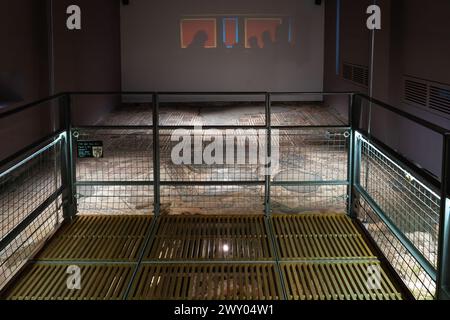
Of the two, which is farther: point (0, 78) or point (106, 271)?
point (0, 78)

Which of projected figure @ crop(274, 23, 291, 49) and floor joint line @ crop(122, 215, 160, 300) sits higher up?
projected figure @ crop(274, 23, 291, 49)

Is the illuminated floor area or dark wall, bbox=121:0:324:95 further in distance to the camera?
dark wall, bbox=121:0:324:95

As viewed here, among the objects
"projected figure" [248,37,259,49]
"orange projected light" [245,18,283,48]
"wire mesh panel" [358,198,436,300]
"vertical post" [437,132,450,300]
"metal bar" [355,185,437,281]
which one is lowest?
"wire mesh panel" [358,198,436,300]

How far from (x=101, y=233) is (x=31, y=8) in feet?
11.8

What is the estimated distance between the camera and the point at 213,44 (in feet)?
39.5

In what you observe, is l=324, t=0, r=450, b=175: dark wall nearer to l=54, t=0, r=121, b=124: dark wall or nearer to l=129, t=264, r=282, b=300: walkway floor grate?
l=129, t=264, r=282, b=300: walkway floor grate

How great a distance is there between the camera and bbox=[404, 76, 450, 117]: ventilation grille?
5.65 meters

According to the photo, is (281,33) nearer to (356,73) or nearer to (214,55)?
(214,55)

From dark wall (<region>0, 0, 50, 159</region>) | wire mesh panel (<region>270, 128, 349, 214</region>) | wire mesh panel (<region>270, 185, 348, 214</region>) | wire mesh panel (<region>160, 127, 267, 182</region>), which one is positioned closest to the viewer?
wire mesh panel (<region>270, 128, 349, 214</region>)

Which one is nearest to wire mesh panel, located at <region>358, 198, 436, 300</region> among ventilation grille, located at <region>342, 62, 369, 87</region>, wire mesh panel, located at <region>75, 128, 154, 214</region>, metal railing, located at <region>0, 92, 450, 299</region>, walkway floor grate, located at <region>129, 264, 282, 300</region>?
metal railing, located at <region>0, 92, 450, 299</region>

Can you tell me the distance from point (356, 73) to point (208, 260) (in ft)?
20.4

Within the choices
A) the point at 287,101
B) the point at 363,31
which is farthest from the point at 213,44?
the point at 363,31

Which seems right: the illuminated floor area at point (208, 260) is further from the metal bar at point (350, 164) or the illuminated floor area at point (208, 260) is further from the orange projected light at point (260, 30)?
the orange projected light at point (260, 30)
